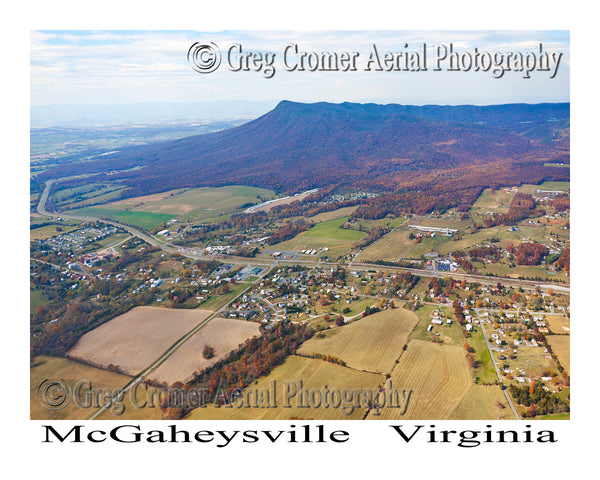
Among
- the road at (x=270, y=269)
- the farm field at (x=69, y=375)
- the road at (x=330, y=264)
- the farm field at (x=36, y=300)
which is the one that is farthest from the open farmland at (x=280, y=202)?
the farm field at (x=69, y=375)

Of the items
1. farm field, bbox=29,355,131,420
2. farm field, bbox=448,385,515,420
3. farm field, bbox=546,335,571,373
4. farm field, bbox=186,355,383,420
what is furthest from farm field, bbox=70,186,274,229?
farm field, bbox=546,335,571,373

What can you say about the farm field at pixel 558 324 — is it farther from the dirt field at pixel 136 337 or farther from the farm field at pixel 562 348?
the dirt field at pixel 136 337

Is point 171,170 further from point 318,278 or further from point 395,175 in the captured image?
point 318,278

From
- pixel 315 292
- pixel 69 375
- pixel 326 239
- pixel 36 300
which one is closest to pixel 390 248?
pixel 326 239

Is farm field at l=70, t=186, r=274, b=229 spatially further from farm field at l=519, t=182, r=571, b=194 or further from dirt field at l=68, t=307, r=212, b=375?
farm field at l=519, t=182, r=571, b=194

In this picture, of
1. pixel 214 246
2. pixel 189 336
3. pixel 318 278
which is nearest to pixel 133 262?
pixel 214 246

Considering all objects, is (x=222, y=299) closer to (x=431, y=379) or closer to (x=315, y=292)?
(x=315, y=292)
